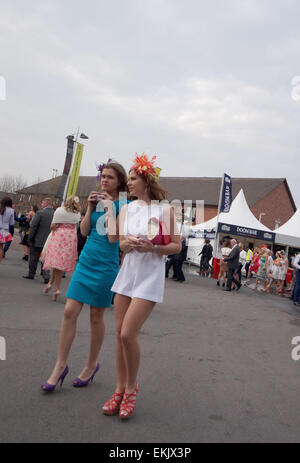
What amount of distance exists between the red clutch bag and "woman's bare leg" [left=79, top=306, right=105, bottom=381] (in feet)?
3.01

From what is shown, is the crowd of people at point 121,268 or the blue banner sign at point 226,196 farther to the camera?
the blue banner sign at point 226,196

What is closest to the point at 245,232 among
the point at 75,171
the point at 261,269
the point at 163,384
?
the point at 261,269

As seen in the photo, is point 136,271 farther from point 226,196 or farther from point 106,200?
point 226,196

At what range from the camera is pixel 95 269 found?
3455mm

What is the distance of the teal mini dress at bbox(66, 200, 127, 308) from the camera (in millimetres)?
3436

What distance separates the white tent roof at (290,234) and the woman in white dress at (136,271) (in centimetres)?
1652

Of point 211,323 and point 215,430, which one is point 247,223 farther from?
point 215,430

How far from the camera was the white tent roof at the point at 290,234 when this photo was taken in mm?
18531

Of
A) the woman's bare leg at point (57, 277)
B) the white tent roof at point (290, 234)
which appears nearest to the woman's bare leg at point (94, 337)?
the woman's bare leg at point (57, 277)

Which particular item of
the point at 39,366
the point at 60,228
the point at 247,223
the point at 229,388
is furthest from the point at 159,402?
the point at 247,223

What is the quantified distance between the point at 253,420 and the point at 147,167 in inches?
88.3

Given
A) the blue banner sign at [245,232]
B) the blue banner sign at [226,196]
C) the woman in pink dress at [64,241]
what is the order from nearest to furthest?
1. the woman in pink dress at [64,241]
2. the blue banner sign at [245,232]
3. the blue banner sign at [226,196]

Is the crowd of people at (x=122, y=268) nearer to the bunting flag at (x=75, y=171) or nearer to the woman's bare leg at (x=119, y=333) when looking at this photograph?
the woman's bare leg at (x=119, y=333)

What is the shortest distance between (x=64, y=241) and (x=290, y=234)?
556 inches
